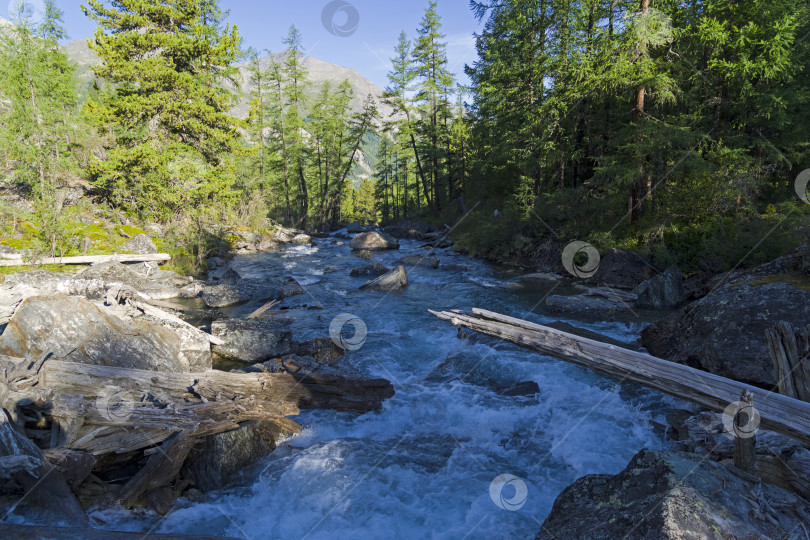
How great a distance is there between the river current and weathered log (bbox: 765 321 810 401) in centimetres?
205

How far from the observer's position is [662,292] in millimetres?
11656

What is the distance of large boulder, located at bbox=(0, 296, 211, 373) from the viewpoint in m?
6.15

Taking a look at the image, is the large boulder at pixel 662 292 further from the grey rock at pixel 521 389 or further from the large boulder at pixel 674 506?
the large boulder at pixel 674 506

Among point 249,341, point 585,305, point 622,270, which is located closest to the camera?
point 249,341

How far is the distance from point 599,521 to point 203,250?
19.5m

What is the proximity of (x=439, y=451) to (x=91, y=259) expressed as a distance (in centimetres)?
1466

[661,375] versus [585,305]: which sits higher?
[661,375]

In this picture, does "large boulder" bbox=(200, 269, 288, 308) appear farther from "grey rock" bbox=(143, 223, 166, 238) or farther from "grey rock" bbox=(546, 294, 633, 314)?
"grey rock" bbox=(546, 294, 633, 314)

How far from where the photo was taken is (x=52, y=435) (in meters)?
4.55

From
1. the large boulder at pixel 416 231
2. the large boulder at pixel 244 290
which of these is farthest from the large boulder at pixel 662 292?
the large boulder at pixel 416 231

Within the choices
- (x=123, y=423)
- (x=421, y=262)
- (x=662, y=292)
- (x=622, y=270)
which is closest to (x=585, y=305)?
(x=662, y=292)

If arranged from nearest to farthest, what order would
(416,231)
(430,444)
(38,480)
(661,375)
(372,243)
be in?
(38,480), (661,375), (430,444), (372,243), (416,231)

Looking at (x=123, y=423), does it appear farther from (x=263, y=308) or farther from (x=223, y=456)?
(x=263, y=308)

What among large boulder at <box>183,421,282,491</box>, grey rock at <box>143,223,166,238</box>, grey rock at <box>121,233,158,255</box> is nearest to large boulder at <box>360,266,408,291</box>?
grey rock at <box>121,233,158,255</box>
